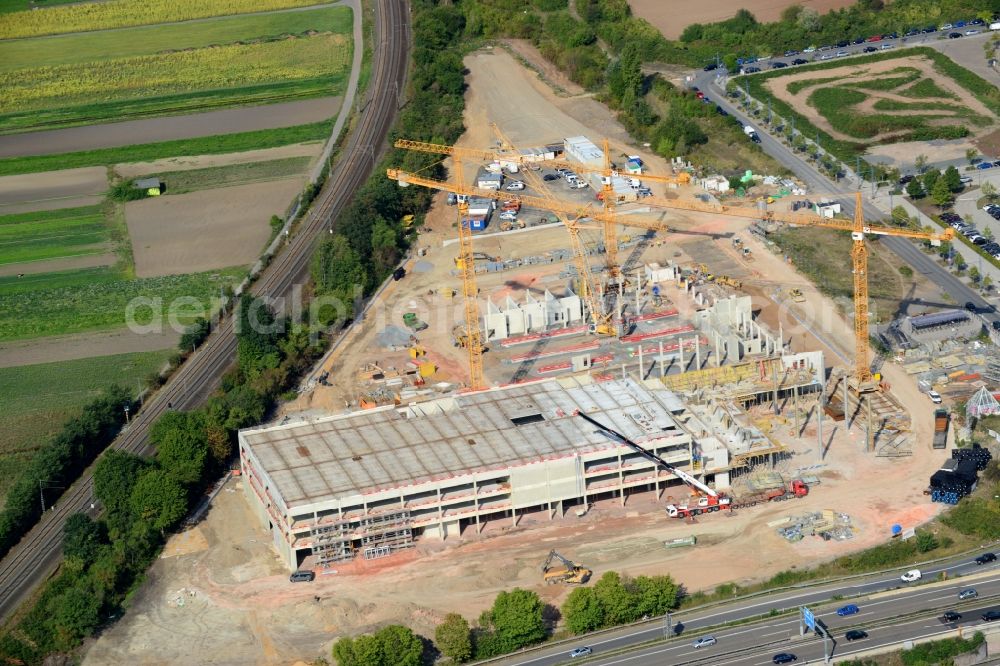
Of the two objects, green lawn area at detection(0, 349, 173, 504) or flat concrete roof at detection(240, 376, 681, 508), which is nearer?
flat concrete roof at detection(240, 376, 681, 508)

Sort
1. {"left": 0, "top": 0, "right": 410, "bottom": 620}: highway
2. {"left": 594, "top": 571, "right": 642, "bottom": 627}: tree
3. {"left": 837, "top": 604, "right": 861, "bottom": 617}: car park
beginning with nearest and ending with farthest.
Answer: {"left": 837, "top": 604, "right": 861, "bottom": 617}: car park → {"left": 594, "top": 571, "right": 642, "bottom": 627}: tree → {"left": 0, "top": 0, "right": 410, "bottom": 620}: highway

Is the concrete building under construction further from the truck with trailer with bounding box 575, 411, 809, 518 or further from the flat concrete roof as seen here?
the truck with trailer with bounding box 575, 411, 809, 518

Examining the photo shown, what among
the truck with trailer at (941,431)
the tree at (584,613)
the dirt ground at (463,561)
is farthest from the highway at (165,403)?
the truck with trailer at (941,431)

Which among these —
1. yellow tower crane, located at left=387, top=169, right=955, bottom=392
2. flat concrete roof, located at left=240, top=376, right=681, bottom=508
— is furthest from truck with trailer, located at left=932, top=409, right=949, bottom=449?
flat concrete roof, located at left=240, top=376, right=681, bottom=508

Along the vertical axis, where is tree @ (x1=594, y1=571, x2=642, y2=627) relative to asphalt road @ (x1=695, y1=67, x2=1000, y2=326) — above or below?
below

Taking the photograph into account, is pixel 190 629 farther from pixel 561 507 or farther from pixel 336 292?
pixel 336 292
